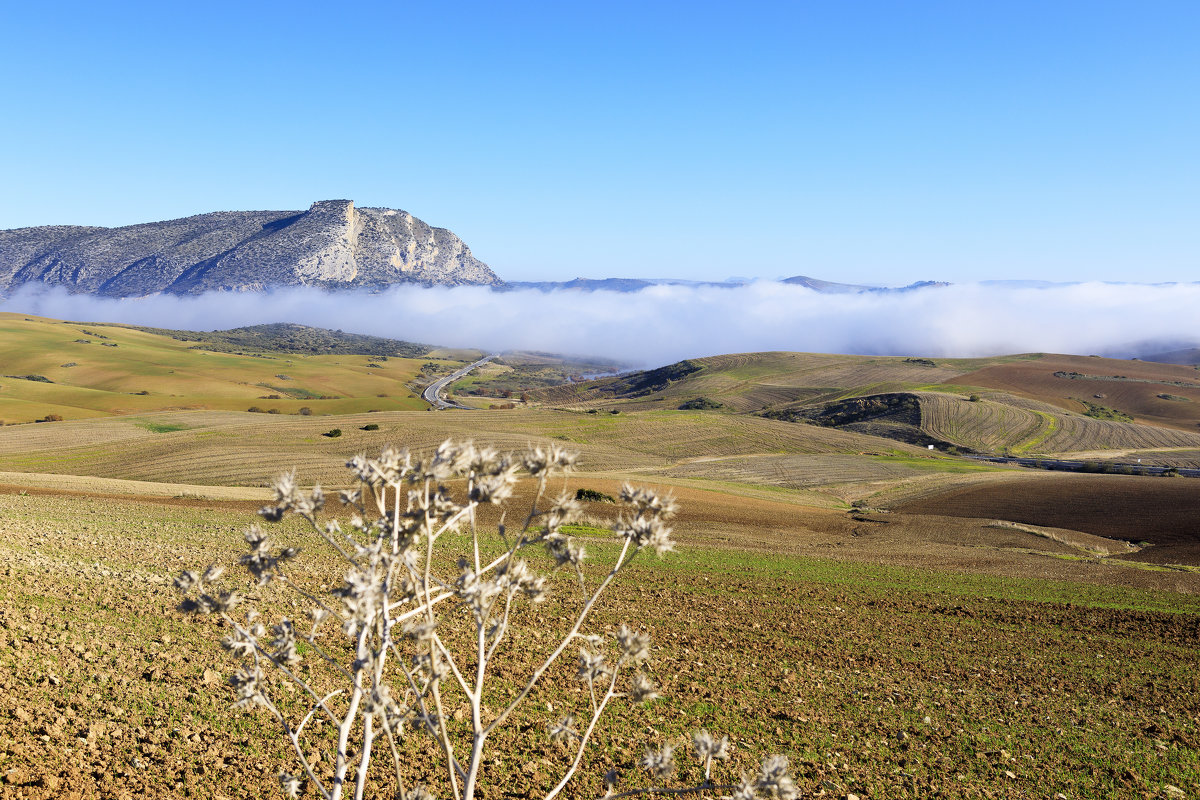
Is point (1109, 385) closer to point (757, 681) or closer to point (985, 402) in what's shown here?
point (985, 402)

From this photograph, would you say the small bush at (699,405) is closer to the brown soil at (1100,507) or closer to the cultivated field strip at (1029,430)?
the cultivated field strip at (1029,430)

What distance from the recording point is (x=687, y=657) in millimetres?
16938

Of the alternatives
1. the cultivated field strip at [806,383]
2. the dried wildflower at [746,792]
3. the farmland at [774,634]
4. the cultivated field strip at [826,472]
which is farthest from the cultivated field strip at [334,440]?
the cultivated field strip at [806,383]

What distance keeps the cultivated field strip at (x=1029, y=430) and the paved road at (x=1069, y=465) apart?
749 cm

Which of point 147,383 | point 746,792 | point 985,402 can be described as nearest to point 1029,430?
point 985,402

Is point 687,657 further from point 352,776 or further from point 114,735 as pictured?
point 114,735

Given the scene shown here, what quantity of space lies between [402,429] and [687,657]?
2802 inches

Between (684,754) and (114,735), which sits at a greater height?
(114,735)

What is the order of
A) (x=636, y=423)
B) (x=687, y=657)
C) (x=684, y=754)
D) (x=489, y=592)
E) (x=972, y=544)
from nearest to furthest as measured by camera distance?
(x=489, y=592), (x=684, y=754), (x=687, y=657), (x=972, y=544), (x=636, y=423)

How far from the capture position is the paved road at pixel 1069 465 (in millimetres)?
91188

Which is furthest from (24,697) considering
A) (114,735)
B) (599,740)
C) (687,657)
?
(687,657)

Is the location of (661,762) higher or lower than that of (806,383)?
higher

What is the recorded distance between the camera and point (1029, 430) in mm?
122250

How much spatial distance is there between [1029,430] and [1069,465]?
85.4ft
